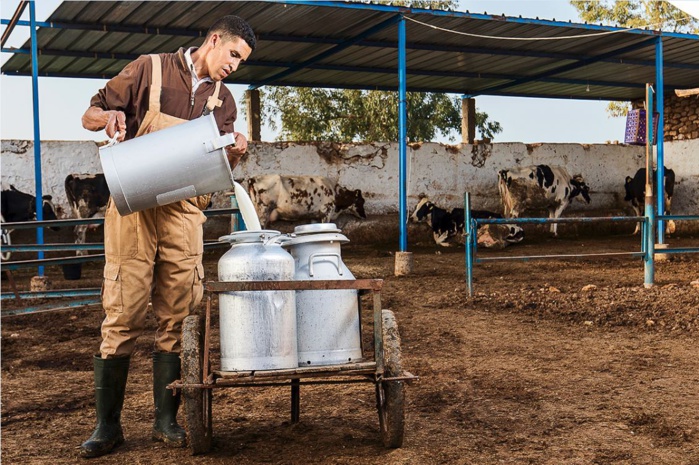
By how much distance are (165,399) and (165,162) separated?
98 centimetres

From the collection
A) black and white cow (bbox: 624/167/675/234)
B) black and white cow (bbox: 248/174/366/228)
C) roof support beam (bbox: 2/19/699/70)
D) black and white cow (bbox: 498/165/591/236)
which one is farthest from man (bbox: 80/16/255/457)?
black and white cow (bbox: 624/167/675/234)

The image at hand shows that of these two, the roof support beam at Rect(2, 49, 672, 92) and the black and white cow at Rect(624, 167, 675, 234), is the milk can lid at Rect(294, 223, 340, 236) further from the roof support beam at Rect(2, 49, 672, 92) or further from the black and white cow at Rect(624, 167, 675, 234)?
the black and white cow at Rect(624, 167, 675, 234)

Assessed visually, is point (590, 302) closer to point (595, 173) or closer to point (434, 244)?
point (434, 244)

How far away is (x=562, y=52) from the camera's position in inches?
501

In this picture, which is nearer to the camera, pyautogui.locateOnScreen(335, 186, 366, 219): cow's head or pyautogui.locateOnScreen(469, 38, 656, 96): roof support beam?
pyautogui.locateOnScreen(469, 38, 656, 96): roof support beam

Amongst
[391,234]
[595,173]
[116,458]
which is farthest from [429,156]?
[116,458]

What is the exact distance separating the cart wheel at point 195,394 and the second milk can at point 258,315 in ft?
0.38

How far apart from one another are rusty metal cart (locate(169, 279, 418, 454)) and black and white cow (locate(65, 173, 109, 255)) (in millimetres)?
9160

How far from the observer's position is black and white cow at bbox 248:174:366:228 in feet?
41.6

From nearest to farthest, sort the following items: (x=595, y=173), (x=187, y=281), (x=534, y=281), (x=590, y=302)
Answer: (x=187, y=281) < (x=590, y=302) < (x=534, y=281) < (x=595, y=173)

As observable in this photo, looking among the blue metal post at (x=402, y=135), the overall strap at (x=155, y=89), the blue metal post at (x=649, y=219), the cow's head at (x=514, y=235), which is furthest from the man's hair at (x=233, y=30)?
the cow's head at (x=514, y=235)

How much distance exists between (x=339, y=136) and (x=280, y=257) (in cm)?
2090

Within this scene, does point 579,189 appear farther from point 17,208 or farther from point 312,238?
point 312,238

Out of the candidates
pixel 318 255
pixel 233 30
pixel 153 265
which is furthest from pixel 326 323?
pixel 233 30
